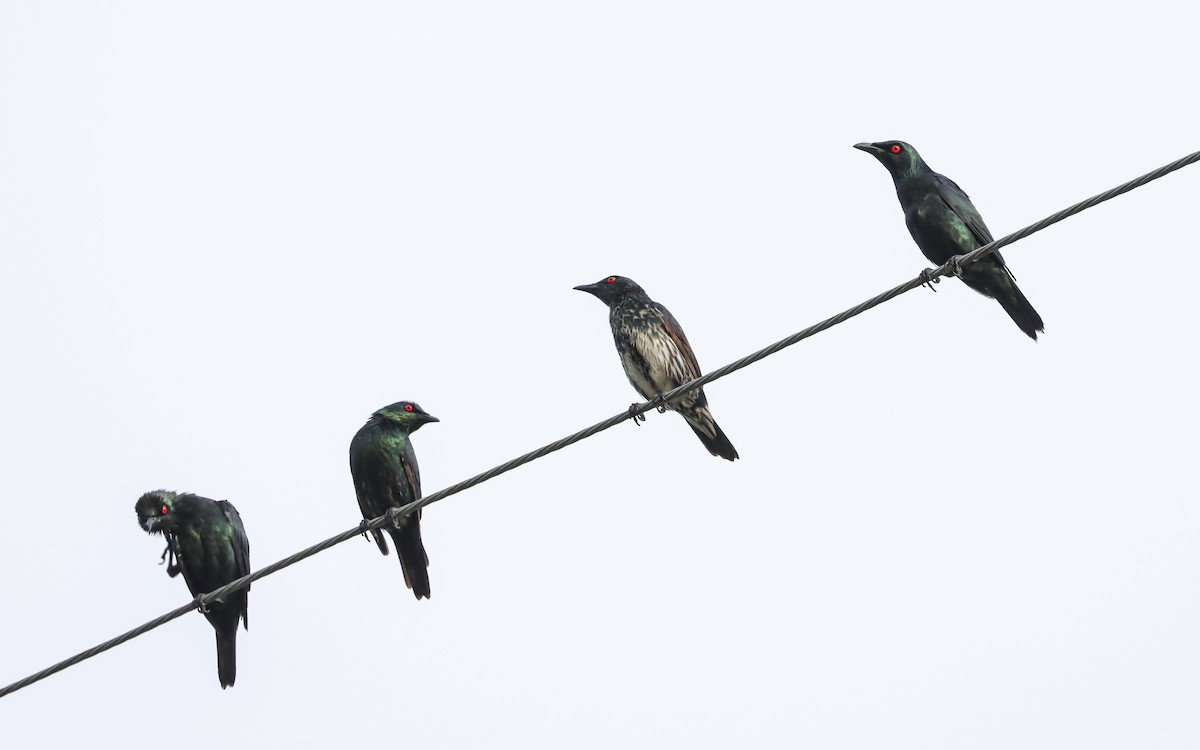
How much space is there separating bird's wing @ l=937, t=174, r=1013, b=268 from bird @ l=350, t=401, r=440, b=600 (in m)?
3.73

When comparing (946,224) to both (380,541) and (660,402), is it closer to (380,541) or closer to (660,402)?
(660,402)

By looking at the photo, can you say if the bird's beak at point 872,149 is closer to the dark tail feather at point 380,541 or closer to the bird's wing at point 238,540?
the dark tail feather at point 380,541

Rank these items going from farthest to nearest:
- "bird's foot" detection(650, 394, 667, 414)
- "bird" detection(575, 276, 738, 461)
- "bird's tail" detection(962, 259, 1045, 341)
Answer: "bird" detection(575, 276, 738, 461)
"bird's tail" detection(962, 259, 1045, 341)
"bird's foot" detection(650, 394, 667, 414)

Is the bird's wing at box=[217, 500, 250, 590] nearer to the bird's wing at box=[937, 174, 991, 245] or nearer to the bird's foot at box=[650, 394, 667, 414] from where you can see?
the bird's foot at box=[650, 394, 667, 414]

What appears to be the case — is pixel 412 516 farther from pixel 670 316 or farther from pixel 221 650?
pixel 670 316

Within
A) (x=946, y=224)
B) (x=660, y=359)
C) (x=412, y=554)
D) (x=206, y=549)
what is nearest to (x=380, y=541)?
(x=412, y=554)

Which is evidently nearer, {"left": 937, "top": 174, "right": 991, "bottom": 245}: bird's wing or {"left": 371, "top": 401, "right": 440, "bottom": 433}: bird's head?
{"left": 937, "top": 174, "right": 991, "bottom": 245}: bird's wing

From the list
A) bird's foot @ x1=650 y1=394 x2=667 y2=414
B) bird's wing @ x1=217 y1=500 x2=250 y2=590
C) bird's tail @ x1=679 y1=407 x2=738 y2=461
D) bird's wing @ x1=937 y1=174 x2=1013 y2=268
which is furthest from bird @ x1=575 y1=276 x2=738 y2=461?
bird's wing @ x1=217 y1=500 x2=250 y2=590

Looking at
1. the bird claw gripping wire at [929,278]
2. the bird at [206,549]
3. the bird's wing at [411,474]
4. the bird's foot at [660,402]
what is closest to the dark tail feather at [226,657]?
the bird at [206,549]

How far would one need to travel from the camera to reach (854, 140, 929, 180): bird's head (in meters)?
10.1

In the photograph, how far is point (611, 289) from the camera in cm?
1108

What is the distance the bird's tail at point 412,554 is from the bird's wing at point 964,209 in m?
3.98

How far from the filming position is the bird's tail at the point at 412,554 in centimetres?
1017

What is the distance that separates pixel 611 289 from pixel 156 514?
348 cm
